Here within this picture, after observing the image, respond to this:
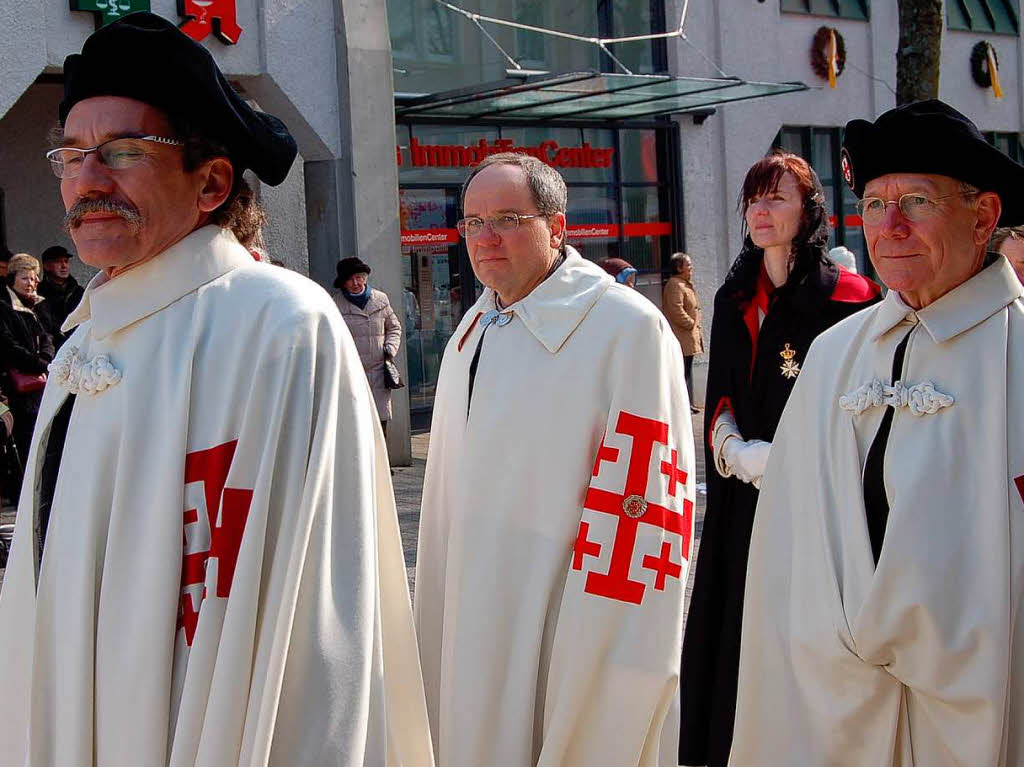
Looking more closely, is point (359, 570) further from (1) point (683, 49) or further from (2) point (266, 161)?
(1) point (683, 49)

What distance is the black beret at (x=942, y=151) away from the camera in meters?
3.28

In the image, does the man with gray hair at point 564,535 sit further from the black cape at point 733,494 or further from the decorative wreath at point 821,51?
the decorative wreath at point 821,51

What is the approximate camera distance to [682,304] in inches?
624

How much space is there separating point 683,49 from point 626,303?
568 inches

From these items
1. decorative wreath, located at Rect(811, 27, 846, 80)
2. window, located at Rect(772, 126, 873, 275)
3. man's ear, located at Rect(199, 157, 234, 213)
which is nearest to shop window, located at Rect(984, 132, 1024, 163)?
window, located at Rect(772, 126, 873, 275)

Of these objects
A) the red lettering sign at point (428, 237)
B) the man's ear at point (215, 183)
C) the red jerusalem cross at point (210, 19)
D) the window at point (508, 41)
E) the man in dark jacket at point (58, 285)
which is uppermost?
the window at point (508, 41)

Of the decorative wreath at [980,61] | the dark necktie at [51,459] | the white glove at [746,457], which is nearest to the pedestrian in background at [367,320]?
the white glove at [746,457]

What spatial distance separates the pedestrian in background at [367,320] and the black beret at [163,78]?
29.2 ft

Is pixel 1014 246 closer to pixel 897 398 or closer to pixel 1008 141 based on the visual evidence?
pixel 897 398

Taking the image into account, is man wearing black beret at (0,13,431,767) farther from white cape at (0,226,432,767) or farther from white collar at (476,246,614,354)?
white collar at (476,246,614,354)

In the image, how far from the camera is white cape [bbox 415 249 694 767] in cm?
A: 401

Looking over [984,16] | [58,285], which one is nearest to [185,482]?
[58,285]

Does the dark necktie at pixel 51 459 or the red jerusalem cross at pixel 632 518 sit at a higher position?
the dark necktie at pixel 51 459

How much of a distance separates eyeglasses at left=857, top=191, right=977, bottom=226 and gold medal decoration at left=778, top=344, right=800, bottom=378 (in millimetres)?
1510
